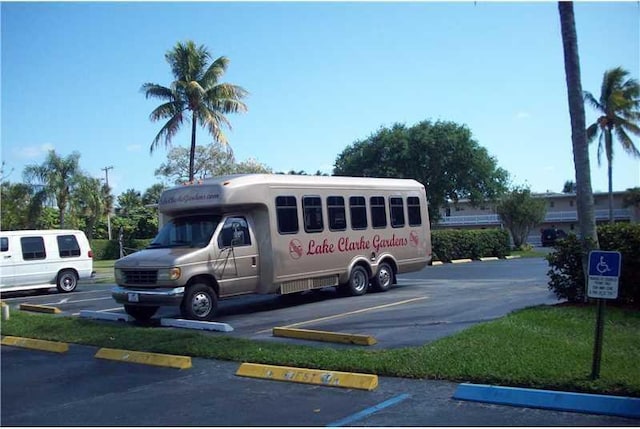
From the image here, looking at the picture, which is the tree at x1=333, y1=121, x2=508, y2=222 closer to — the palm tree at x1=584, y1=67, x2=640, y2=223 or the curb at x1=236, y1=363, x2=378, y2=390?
the palm tree at x1=584, y1=67, x2=640, y2=223

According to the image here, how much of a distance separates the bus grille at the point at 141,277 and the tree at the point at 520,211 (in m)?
34.2

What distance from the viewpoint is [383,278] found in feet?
53.7

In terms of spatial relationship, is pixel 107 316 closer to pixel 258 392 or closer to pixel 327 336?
pixel 327 336

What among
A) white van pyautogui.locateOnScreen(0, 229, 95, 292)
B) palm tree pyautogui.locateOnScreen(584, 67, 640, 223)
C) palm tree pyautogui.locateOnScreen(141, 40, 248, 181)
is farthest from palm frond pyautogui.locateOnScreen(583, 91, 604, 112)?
white van pyautogui.locateOnScreen(0, 229, 95, 292)

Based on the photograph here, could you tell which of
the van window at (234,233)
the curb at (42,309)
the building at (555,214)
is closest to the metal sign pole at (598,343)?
the van window at (234,233)

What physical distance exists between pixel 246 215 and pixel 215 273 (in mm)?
1535

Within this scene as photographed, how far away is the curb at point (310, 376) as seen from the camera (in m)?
7.18

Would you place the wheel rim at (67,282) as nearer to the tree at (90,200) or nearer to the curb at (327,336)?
the curb at (327,336)

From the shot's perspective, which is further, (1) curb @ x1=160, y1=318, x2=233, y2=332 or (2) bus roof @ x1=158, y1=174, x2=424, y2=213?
(2) bus roof @ x1=158, y1=174, x2=424, y2=213

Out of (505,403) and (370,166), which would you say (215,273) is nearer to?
(505,403)

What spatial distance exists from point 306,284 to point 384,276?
2.95 m

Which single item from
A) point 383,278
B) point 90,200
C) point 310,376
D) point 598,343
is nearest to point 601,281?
point 598,343

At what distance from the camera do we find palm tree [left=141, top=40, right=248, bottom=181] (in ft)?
86.3

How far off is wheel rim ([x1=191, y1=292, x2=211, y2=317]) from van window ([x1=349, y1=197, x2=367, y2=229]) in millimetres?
4479
